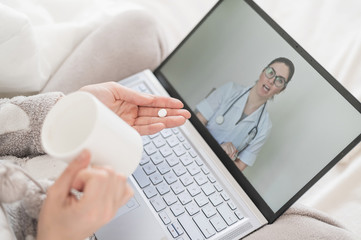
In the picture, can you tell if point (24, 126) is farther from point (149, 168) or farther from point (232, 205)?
point (232, 205)

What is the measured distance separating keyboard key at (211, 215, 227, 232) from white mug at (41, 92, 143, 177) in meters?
0.27

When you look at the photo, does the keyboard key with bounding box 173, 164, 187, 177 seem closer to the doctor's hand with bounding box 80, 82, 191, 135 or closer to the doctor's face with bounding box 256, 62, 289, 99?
the doctor's hand with bounding box 80, 82, 191, 135

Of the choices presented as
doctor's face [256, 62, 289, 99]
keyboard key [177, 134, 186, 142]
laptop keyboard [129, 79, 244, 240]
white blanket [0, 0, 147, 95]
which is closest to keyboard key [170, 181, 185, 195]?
laptop keyboard [129, 79, 244, 240]

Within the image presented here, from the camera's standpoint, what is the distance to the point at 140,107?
0.73 meters

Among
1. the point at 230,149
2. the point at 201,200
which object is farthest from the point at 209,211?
the point at 230,149

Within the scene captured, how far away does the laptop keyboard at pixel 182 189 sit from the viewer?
661mm

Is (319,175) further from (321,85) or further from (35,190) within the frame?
(35,190)

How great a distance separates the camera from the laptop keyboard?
66 cm

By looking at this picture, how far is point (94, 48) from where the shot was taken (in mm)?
850

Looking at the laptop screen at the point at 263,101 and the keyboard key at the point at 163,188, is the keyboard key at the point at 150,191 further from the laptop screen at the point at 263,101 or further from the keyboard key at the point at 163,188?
the laptop screen at the point at 263,101

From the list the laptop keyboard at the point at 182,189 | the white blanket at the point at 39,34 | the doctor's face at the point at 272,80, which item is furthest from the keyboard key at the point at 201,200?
the white blanket at the point at 39,34

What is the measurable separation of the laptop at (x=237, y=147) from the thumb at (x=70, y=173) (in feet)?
0.75

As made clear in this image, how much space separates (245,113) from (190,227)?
0.23 meters

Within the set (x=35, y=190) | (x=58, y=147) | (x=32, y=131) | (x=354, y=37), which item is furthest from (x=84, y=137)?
(x=354, y=37)
